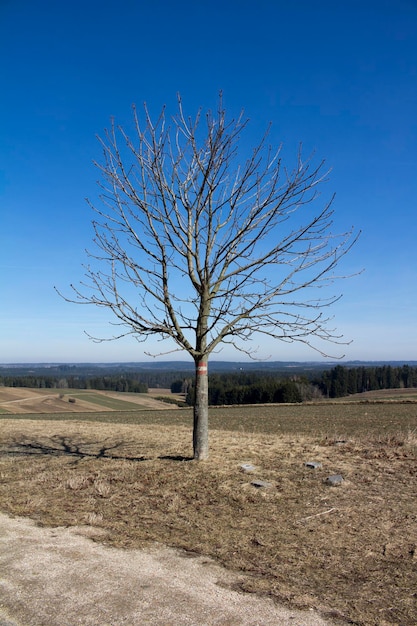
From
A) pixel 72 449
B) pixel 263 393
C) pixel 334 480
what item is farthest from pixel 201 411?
pixel 263 393

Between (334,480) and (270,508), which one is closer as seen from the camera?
(270,508)

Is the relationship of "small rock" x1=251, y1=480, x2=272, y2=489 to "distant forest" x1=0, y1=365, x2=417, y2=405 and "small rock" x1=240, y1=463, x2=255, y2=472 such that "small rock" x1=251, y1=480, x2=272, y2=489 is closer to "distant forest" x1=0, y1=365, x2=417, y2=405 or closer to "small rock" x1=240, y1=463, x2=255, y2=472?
"small rock" x1=240, y1=463, x2=255, y2=472

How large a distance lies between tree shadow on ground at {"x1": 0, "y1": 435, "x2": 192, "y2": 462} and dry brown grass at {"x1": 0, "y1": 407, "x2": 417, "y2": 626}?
0.10 m

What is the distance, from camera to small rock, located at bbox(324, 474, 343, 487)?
7.54 metres

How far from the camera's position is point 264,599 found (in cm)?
397

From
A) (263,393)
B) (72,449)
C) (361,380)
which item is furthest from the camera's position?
(361,380)

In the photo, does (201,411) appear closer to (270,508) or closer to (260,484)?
(260,484)

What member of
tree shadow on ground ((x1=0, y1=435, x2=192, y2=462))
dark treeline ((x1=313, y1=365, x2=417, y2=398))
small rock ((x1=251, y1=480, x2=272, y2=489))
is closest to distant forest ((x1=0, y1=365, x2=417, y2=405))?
dark treeline ((x1=313, y1=365, x2=417, y2=398))

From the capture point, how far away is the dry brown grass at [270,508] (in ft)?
14.1

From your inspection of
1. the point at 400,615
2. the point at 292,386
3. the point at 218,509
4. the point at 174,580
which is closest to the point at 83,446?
the point at 218,509

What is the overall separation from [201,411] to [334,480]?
2.70m

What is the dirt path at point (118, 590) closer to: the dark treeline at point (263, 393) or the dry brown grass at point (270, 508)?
the dry brown grass at point (270, 508)

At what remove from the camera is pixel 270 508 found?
657 cm

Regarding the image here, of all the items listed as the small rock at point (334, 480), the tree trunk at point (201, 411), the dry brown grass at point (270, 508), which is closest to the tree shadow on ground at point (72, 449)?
the dry brown grass at point (270, 508)
